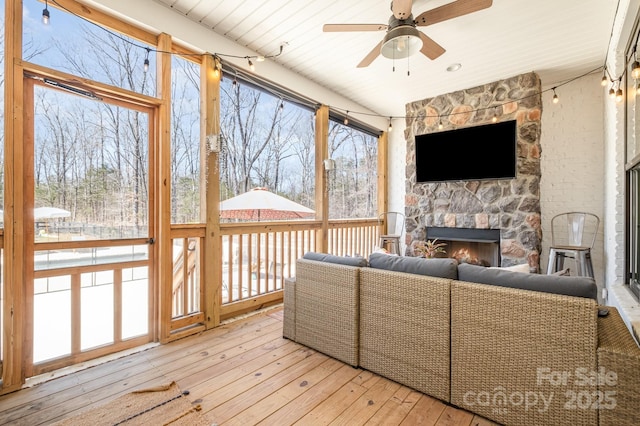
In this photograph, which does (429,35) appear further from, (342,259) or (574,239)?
(574,239)

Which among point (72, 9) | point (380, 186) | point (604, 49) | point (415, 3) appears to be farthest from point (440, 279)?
point (380, 186)

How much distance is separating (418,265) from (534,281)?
26.4 inches

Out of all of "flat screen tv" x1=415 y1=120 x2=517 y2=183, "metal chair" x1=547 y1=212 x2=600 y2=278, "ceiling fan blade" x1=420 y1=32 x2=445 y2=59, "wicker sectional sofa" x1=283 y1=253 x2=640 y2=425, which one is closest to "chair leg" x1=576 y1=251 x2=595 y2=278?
"metal chair" x1=547 y1=212 x2=600 y2=278

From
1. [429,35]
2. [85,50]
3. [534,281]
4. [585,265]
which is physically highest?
[429,35]

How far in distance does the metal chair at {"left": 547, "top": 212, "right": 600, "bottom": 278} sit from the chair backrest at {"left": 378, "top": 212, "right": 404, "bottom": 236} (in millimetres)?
2423

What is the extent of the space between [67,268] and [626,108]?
501 centimetres

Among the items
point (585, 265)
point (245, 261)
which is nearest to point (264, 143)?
point (245, 261)

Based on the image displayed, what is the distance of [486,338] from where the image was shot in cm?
175

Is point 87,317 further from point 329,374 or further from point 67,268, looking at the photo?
point 329,374

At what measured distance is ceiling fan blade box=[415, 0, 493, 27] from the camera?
87.1 inches

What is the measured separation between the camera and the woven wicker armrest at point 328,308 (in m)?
2.33

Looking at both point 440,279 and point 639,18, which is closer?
point 440,279

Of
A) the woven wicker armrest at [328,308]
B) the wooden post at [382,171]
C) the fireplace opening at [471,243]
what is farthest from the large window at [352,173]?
the woven wicker armrest at [328,308]

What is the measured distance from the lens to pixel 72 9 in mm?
2352
